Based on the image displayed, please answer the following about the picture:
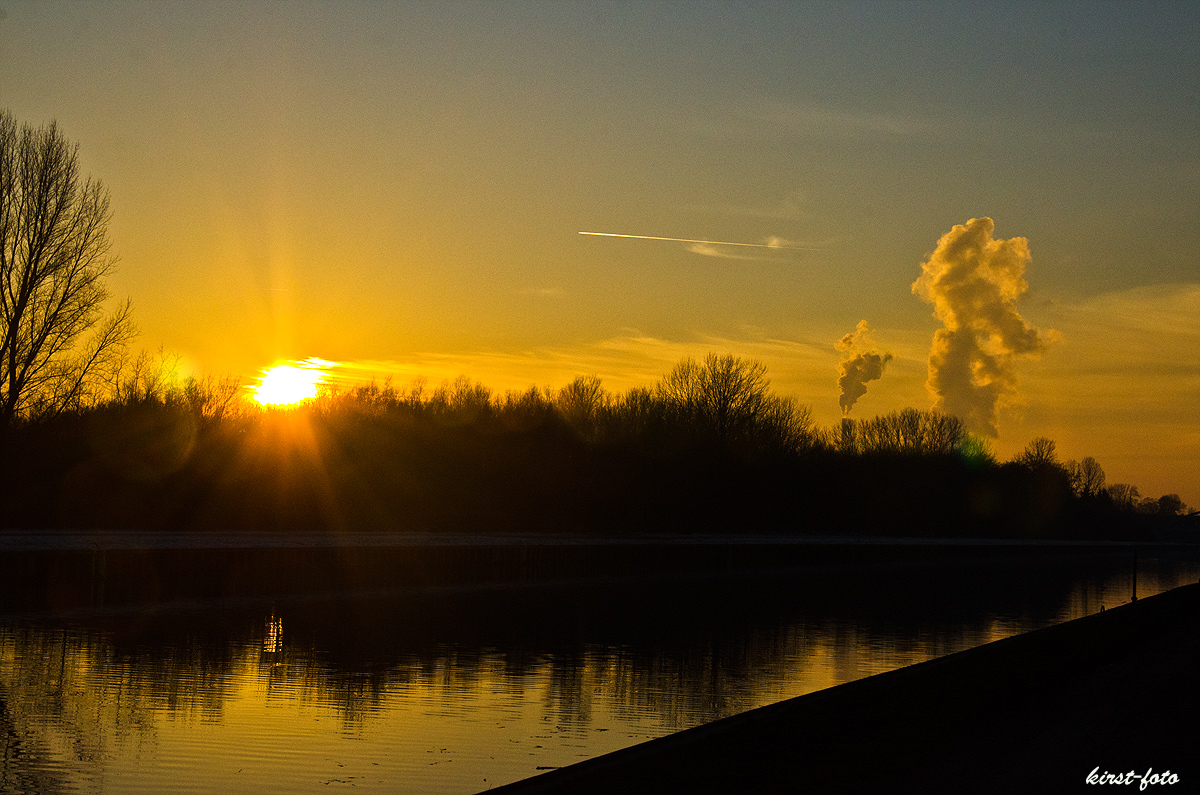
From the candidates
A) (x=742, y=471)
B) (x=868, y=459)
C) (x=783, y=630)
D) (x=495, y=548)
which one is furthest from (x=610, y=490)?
(x=868, y=459)

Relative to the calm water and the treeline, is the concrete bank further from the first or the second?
the treeline

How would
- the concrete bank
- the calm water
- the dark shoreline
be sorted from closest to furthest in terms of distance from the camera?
Result: the concrete bank
the calm water
the dark shoreline

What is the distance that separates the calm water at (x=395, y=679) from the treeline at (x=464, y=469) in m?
19.6

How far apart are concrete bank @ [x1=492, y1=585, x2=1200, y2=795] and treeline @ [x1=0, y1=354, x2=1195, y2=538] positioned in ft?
135

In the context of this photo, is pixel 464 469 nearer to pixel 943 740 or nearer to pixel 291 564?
pixel 291 564

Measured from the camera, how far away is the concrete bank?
12328 mm

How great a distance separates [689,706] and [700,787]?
8831 mm

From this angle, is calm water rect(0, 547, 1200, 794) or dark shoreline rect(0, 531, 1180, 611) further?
dark shoreline rect(0, 531, 1180, 611)

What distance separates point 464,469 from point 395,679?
62409 millimetres

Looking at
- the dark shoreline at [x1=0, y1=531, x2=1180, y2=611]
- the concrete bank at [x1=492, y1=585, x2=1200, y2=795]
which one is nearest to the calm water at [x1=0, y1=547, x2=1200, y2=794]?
the dark shoreline at [x1=0, y1=531, x2=1180, y2=611]

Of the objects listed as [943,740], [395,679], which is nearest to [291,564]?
[395,679]

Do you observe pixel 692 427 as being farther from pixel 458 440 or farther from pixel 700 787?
pixel 700 787

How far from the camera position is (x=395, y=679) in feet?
72.3

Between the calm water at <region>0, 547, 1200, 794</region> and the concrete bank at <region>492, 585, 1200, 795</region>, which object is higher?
the concrete bank at <region>492, 585, 1200, 795</region>
